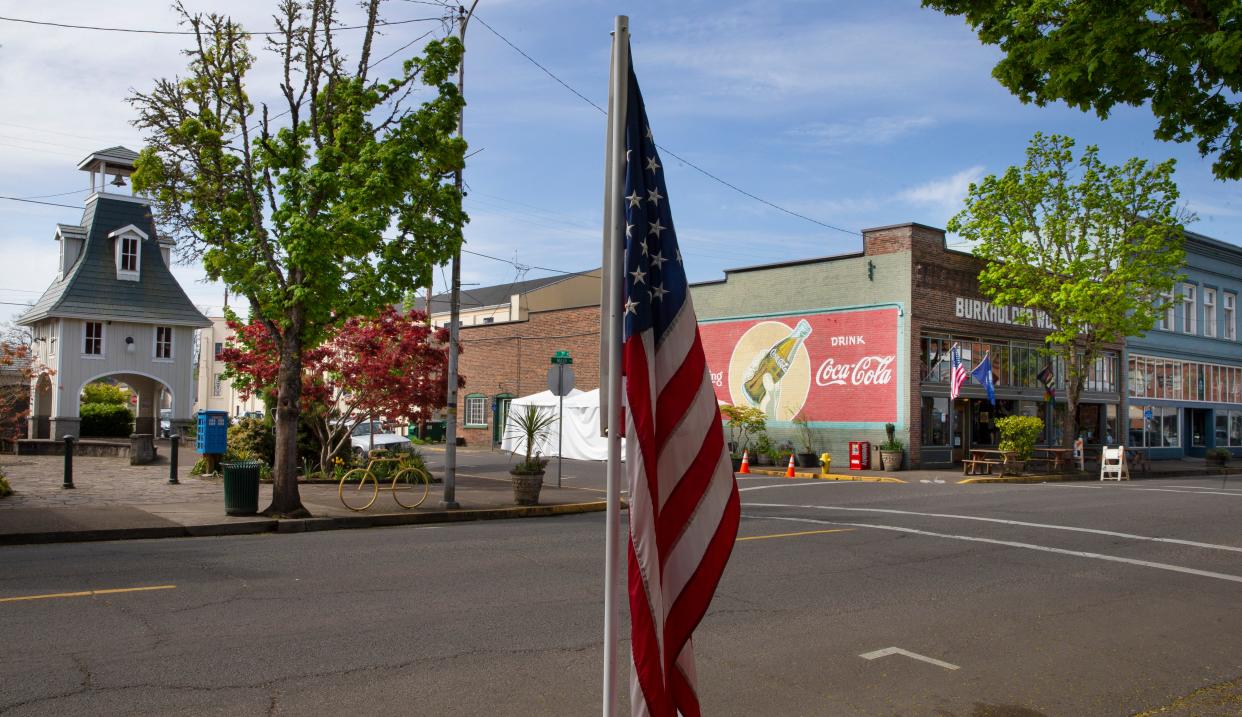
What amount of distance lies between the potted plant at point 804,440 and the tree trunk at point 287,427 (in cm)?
1871

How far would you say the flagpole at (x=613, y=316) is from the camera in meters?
3.32

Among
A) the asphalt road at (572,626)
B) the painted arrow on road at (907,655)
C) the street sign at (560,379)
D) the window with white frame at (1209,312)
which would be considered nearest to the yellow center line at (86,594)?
the asphalt road at (572,626)

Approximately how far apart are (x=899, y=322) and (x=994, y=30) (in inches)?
859

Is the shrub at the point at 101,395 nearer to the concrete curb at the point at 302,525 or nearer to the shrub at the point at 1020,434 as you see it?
the concrete curb at the point at 302,525

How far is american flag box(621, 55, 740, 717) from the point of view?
129 inches

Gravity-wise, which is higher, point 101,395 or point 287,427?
point 101,395

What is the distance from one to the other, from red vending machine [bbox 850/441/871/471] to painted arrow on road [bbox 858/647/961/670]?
22975 mm

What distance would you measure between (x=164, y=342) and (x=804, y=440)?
86.6 feet

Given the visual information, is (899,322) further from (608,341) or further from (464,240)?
(608,341)

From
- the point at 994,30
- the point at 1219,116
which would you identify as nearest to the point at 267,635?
the point at 994,30

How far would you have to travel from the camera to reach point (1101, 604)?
8602 mm

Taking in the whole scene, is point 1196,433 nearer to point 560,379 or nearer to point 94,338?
point 560,379

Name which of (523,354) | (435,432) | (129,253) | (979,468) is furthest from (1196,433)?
(129,253)

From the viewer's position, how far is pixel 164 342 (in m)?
38.2
